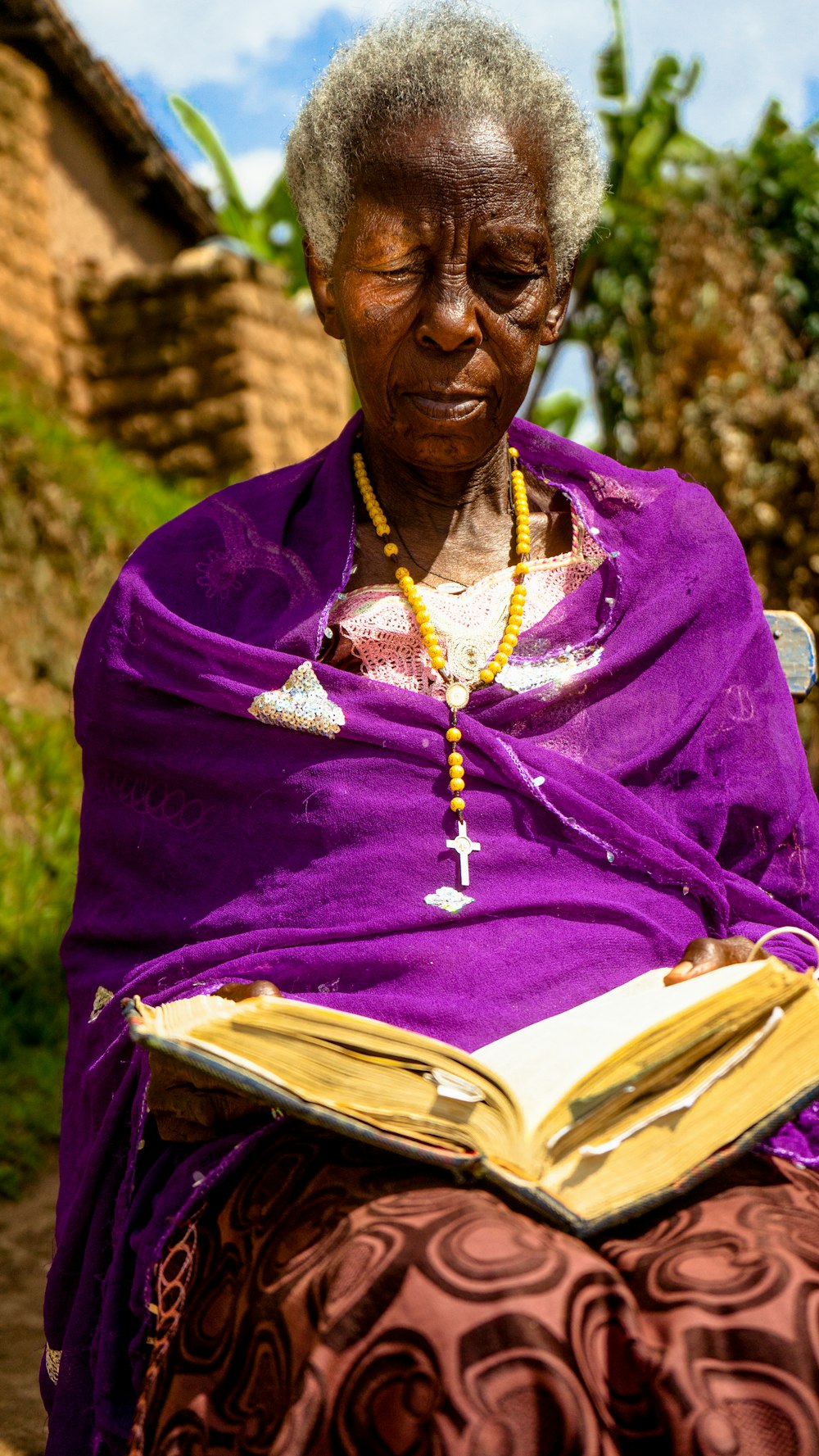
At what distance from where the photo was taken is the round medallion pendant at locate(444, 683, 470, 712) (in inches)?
85.8

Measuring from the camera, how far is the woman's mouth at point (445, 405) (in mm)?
2252

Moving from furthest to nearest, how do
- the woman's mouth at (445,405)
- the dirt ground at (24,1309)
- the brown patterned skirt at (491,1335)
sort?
the dirt ground at (24,1309), the woman's mouth at (445,405), the brown patterned skirt at (491,1335)

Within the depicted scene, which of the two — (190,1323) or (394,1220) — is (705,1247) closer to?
(394,1220)

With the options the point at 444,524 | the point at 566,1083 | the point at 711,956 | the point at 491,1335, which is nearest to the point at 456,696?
the point at 444,524

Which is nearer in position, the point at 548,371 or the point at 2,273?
the point at 2,273

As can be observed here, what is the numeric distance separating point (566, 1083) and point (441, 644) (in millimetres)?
906

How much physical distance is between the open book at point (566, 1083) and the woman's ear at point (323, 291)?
4.13 ft

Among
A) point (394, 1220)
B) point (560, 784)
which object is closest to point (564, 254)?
point (560, 784)

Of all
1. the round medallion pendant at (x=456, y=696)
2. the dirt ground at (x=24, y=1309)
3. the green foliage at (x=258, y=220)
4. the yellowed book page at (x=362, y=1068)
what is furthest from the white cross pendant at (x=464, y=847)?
the green foliage at (x=258, y=220)

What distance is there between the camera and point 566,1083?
5.20 feet

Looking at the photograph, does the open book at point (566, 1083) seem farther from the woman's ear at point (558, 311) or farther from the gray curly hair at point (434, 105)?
the gray curly hair at point (434, 105)

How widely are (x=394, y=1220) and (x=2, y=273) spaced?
785 centimetres

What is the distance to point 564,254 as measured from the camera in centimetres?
242

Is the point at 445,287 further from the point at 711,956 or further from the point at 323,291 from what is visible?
the point at 711,956
